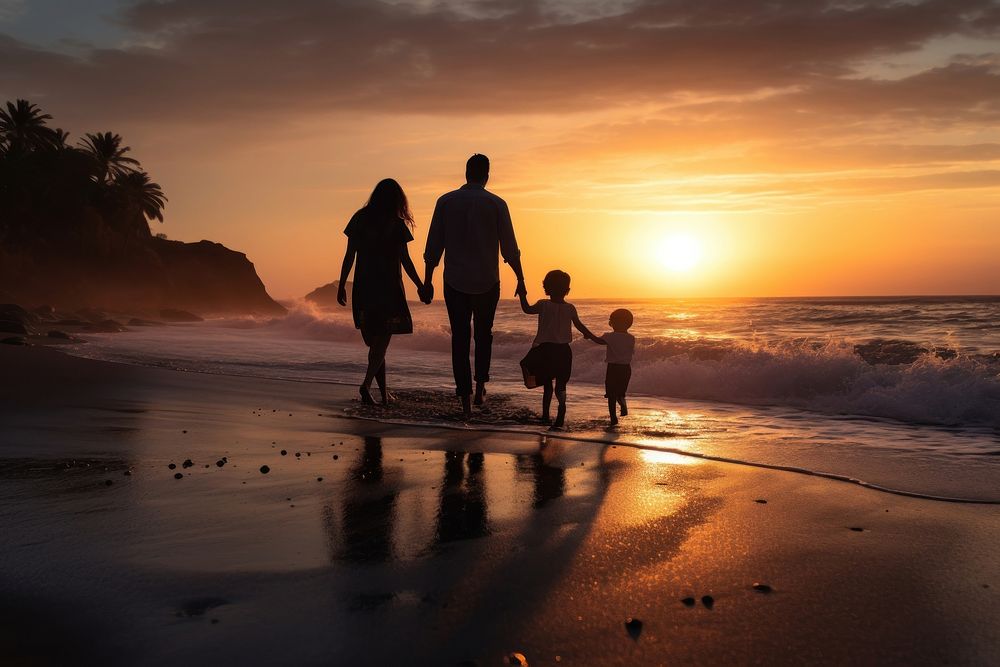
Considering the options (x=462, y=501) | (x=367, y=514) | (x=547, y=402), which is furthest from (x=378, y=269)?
(x=367, y=514)

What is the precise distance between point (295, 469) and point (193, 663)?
2743mm

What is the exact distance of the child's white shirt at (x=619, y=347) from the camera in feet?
28.8

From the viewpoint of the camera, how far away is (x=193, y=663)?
2.04m

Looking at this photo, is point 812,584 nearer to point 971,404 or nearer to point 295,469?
point 295,469

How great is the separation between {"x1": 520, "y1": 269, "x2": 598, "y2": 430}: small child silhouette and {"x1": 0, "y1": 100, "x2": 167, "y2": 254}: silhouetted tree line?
69.7 meters

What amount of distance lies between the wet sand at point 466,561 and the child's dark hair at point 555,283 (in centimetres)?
→ 277

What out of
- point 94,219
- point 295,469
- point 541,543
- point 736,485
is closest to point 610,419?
point 736,485

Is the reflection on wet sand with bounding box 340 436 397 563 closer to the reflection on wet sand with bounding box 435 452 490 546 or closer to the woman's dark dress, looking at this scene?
the reflection on wet sand with bounding box 435 452 490 546

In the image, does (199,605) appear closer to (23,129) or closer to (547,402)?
(547,402)

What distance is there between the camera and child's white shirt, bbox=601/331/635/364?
28.8 feet

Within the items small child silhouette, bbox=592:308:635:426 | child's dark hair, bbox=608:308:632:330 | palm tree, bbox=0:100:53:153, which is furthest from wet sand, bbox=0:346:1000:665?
palm tree, bbox=0:100:53:153

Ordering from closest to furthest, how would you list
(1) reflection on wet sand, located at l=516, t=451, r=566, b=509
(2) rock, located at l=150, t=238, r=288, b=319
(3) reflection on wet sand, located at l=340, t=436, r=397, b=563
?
1. (3) reflection on wet sand, located at l=340, t=436, r=397, b=563
2. (1) reflection on wet sand, located at l=516, t=451, r=566, b=509
3. (2) rock, located at l=150, t=238, r=288, b=319

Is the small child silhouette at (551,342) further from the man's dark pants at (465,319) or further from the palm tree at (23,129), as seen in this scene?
the palm tree at (23,129)

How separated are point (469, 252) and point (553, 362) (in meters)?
1.44
